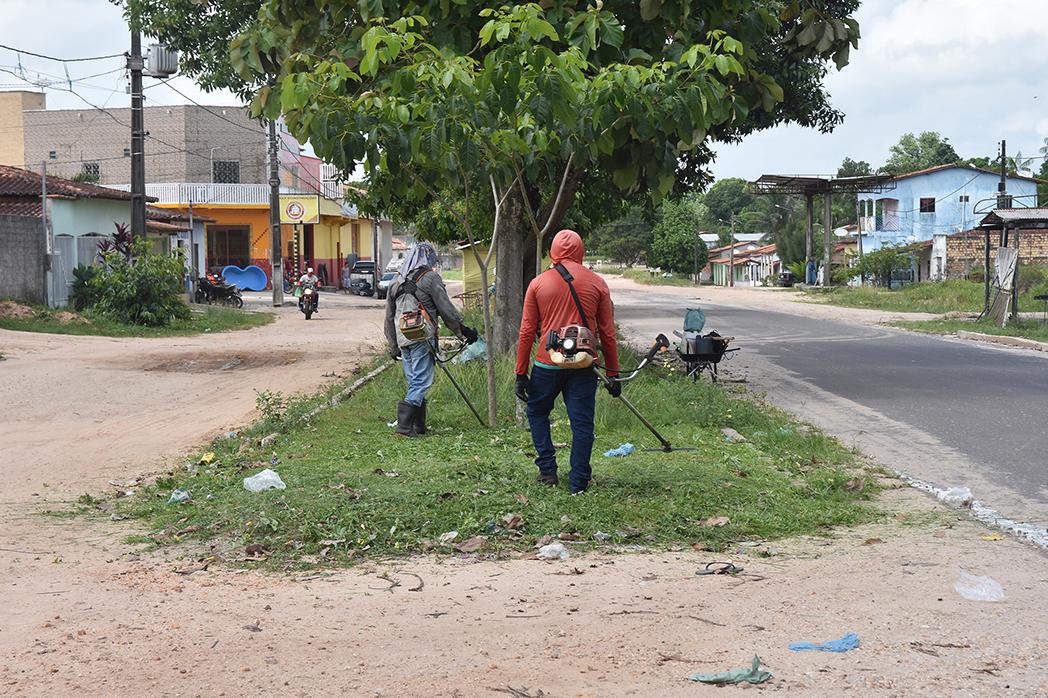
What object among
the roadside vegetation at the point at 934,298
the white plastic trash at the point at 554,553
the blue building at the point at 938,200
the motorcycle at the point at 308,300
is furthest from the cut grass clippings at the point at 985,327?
the blue building at the point at 938,200

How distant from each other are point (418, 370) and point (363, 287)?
43.4 metres

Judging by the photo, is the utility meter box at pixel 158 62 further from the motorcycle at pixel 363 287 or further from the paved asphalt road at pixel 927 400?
the motorcycle at pixel 363 287

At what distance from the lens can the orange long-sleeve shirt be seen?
766 centimetres

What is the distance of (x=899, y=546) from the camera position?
6695mm

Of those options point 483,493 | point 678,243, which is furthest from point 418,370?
point 678,243

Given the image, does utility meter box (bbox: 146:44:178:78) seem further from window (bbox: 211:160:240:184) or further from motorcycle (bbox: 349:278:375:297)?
window (bbox: 211:160:240:184)

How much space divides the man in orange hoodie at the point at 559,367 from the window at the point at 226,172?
55525 mm

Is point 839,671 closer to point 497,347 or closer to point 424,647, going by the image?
point 424,647

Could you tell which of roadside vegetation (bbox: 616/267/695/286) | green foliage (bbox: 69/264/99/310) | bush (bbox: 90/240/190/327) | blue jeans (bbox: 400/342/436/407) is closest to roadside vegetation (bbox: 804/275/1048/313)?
bush (bbox: 90/240/190/327)

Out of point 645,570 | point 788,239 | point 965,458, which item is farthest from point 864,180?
point 645,570

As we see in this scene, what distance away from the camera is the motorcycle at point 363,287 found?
5319 centimetres

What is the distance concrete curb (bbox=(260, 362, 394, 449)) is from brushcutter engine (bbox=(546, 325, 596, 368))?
140 inches

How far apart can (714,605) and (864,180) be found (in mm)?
60672

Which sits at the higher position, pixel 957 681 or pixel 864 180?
pixel 864 180
